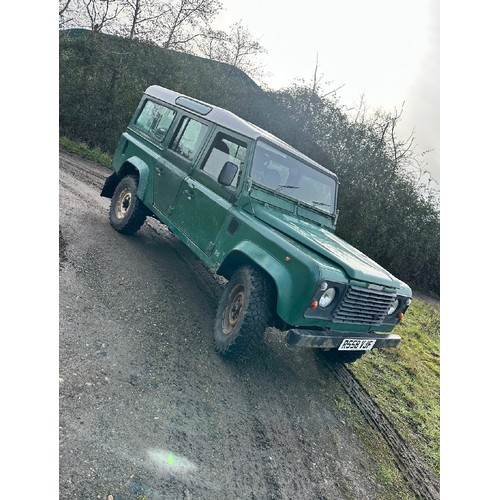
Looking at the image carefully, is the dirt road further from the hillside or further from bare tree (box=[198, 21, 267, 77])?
bare tree (box=[198, 21, 267, 77])

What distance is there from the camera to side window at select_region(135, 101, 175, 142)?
4207 millimetres

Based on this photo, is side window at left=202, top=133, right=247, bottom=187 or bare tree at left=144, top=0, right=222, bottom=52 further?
bare tree at left=144, top=0, right=222, bottom=52

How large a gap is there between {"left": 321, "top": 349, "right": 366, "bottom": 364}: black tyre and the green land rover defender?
12mm

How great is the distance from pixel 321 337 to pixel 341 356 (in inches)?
42.9

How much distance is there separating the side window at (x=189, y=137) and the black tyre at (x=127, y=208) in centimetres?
65

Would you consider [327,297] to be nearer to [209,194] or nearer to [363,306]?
[363,306]

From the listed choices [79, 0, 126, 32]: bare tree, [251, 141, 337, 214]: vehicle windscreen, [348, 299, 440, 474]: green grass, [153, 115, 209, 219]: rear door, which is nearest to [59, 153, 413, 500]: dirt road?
[348, 299, 440, 474]: green grass

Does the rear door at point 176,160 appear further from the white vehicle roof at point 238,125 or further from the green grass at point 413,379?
the green grass at point 413,379

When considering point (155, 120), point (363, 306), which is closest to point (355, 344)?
point (363, 306)

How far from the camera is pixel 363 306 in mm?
2881

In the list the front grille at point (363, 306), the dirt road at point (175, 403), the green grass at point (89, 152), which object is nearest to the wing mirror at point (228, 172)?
the dirt road at point (175, 403)
